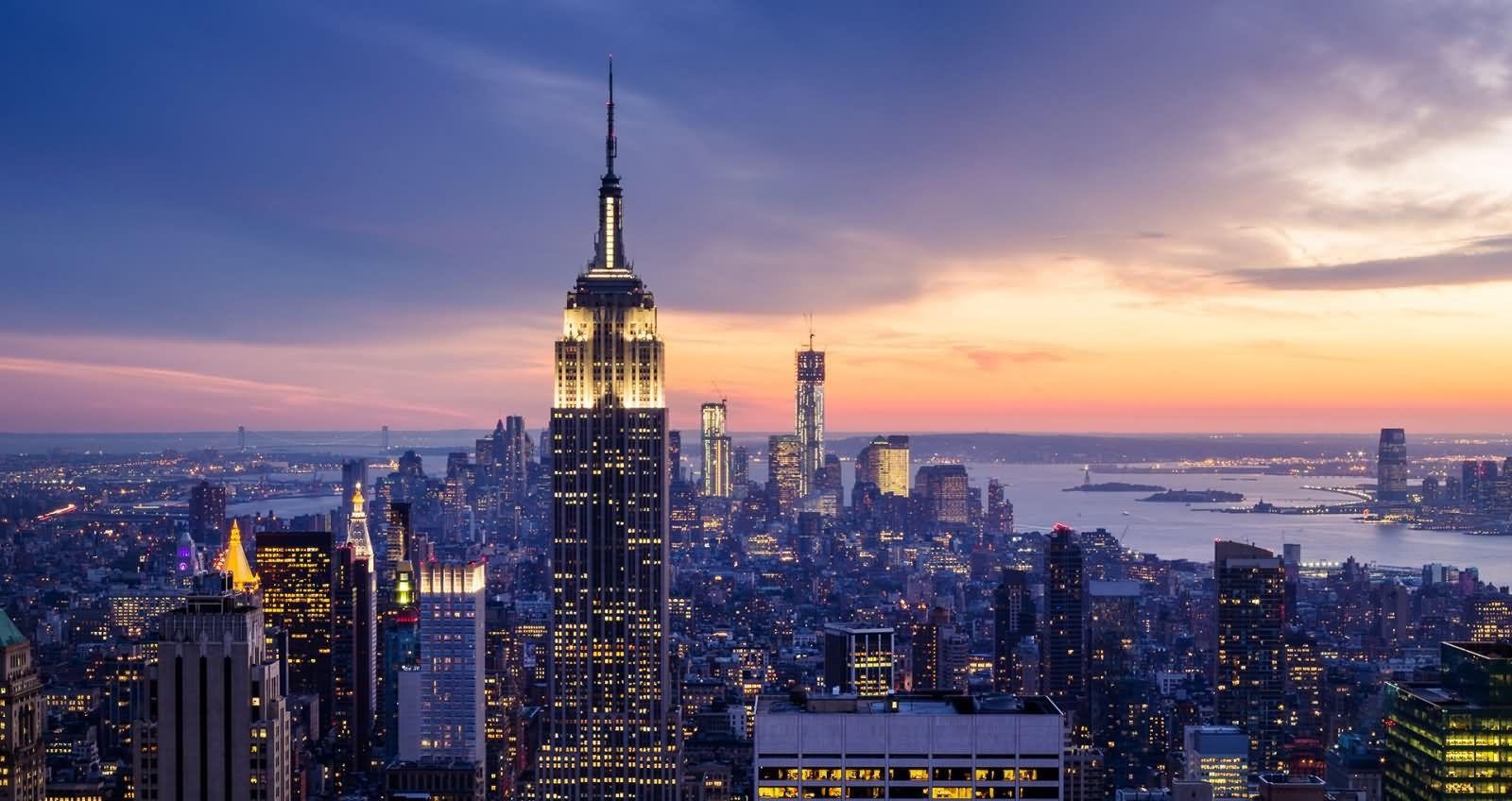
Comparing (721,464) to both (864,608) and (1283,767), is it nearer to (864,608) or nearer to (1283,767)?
(864,608)

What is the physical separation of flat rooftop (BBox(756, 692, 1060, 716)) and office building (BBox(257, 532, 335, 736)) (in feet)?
208

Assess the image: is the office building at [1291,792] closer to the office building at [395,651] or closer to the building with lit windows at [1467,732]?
the building with lit windows at [1467,732]

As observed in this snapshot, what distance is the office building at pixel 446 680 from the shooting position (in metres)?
84.3

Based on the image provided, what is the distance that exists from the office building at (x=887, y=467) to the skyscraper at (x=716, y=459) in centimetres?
1795

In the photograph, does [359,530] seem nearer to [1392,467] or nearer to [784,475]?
[1392,467]

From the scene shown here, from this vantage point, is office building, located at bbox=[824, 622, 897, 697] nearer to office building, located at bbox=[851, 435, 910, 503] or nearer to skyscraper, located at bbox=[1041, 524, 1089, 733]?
skyscraper, located at bbox=[1041, 524, 1089, 733]

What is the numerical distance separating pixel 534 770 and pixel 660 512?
11.2 metres

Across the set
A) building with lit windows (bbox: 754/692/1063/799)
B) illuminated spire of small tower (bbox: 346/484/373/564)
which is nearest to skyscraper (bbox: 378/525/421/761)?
illuminated spire of small tower (bbox: 346/484/373/564)

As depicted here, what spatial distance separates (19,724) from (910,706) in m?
31.4

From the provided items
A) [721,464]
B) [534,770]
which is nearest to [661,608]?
[534,770]

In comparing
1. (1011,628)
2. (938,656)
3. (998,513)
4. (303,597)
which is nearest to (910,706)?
(303,597)


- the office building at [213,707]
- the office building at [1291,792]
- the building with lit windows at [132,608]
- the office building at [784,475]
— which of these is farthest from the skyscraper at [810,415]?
the office building at [213,707]

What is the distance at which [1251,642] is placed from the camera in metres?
99.2

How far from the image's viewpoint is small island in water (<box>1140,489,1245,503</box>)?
542 feet
